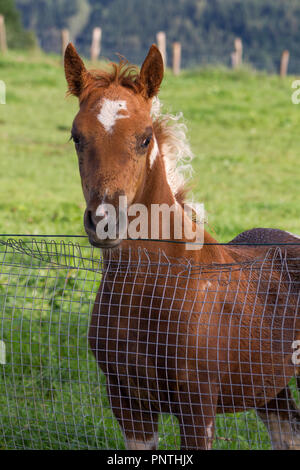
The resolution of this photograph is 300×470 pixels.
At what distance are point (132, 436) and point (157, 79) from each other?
6.29 ft

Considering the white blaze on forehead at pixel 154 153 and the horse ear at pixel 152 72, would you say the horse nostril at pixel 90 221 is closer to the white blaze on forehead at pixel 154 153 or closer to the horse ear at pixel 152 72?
the white blaze on forehead at pixel 154 153

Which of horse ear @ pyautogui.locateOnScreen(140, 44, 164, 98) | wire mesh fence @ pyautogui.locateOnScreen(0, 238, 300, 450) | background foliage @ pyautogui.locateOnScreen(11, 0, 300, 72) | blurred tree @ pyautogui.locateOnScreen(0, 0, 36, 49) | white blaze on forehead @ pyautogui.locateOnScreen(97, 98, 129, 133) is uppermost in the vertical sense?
background foliage @ pyautogui.locateOnScreen(11, 0, 300, 72)

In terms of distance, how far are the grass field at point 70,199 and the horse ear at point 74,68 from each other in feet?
1.50

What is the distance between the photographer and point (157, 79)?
304 cm

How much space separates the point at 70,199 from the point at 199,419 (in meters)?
6.37

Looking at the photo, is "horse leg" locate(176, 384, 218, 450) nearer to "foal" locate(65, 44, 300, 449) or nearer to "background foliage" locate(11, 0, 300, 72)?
"foal" locate(65, 44, 300, 449)

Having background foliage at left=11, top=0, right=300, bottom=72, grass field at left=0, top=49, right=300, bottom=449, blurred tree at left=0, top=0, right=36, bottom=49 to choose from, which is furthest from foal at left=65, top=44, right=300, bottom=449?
background foliage at left=11, top=0, right=300, bottom=72

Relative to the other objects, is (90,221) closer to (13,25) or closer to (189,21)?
(13,25)

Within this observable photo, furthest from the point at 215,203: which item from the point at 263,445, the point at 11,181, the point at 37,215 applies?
the point at 263,445

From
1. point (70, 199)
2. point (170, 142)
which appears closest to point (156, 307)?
point (170, 142)

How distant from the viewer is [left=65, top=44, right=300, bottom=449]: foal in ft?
9.12

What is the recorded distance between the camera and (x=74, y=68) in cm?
308

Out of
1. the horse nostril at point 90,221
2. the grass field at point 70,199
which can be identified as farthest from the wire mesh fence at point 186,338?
the horse nostril at point 90,221

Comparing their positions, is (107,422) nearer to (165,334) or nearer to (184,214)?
(165,334)
